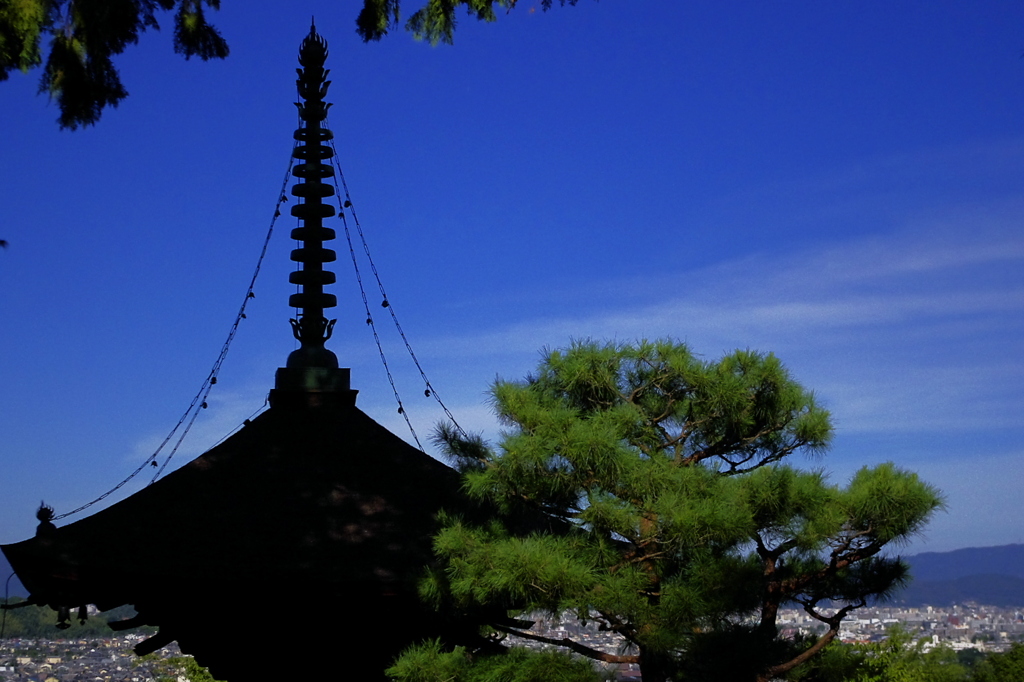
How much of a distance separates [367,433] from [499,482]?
5.02 ft

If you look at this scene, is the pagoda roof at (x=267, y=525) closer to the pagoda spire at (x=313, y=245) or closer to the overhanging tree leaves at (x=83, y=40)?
the pagoda spire at (x=313, y=245)

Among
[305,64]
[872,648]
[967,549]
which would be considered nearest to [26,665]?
[872,648]

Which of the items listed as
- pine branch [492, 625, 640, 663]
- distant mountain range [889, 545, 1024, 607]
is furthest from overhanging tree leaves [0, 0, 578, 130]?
distant mountain range [889, 545, 1024, 607]

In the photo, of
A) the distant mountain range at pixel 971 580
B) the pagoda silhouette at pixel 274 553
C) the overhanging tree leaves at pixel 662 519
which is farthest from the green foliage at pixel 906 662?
the distant mountain range at pixel 971 580

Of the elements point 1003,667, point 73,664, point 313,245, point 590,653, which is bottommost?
point 73,664

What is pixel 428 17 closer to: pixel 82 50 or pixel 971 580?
pixel 82 50

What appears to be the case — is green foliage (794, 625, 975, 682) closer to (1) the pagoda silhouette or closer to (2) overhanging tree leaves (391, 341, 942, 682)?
(2) overhanging tree leaves (391, 341, 942, 682)

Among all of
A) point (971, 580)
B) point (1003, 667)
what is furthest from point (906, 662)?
point (971, 580)

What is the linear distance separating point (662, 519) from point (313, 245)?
337cm

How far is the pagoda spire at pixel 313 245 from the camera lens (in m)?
6.48

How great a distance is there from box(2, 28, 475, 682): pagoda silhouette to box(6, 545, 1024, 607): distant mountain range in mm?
26397

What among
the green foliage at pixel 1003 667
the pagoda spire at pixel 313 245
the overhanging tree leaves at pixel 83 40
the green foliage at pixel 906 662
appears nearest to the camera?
the overhanging tree leaves at pixel 83 40

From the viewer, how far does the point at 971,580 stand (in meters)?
103

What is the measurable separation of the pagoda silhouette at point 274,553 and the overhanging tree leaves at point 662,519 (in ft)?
1.40
